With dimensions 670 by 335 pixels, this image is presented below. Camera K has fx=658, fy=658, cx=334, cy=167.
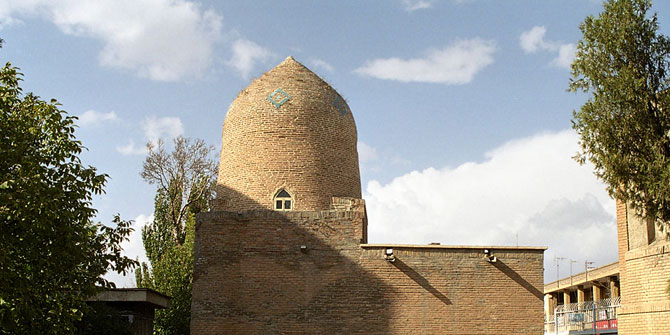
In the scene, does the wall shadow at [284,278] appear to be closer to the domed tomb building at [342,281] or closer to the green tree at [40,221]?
the domed tomb building at [342,281]

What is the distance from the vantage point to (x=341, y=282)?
1539 cm

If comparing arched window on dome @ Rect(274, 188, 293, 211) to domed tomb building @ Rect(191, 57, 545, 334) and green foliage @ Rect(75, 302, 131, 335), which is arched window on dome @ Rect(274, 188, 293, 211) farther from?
green foliage @ Rect(75, 302, 131, 335)

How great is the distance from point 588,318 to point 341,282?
19574 mm

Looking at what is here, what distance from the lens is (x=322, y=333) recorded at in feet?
49.4

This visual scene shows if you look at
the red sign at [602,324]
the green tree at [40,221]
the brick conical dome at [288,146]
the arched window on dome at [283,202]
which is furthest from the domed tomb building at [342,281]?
the red sign at [602,324]

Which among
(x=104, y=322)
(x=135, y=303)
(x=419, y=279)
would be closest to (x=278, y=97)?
(x=419, y=279)

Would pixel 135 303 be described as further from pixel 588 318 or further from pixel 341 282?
pixel 588 318

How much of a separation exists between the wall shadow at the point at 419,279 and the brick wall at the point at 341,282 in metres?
0.02

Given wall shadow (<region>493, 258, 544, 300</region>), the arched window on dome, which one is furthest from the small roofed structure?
wall shadow (<region>493, 258, 544, 300</region>)

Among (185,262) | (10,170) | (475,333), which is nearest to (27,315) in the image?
(10,170)

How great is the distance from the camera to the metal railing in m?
27.9

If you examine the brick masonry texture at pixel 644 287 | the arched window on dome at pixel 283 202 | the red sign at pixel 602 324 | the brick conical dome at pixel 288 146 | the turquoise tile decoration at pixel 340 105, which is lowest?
the red sign at pixel 602 324

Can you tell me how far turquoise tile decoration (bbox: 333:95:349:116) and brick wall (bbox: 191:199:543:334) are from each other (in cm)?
398

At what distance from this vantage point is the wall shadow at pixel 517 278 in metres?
15.7
